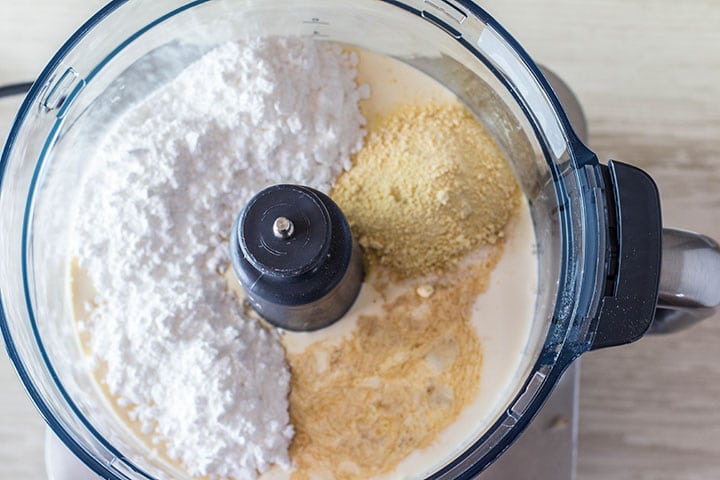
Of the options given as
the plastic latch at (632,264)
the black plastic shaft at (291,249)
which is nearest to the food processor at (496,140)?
the plastic latch at (632,264)

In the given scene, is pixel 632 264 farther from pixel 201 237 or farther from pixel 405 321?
pixel 201 237

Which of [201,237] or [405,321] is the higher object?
[201,237]

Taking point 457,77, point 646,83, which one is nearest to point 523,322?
point 457,77

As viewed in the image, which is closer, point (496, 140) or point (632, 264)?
point (632, 264)

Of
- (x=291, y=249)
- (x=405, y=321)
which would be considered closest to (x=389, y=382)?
(x=405, y=321)

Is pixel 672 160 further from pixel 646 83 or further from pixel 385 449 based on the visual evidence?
pixel 385 449

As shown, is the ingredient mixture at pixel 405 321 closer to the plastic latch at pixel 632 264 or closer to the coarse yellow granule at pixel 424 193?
the coarse yellow granule at pixel 424 193
